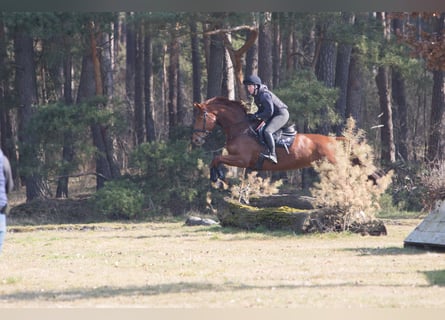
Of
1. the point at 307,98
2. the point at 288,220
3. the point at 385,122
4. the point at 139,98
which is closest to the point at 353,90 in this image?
the point at 385,122

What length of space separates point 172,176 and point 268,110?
352 inches

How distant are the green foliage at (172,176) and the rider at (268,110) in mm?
7386

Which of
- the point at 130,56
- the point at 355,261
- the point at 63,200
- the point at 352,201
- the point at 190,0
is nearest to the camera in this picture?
the point at 190,0

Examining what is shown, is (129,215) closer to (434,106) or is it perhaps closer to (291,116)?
(291,116)

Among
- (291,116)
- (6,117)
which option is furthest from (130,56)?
(291,116)

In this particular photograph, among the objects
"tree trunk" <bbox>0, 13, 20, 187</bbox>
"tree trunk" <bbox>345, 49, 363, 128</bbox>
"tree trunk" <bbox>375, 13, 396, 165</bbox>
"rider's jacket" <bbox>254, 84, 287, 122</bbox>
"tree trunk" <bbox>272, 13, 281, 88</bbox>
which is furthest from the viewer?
"tree trunk" <bbox>272, 13, 281, 88</bbox>

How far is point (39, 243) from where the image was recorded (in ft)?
63.5

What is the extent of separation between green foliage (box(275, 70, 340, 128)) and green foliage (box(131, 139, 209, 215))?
9.42ft

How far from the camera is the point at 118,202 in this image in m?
27.7

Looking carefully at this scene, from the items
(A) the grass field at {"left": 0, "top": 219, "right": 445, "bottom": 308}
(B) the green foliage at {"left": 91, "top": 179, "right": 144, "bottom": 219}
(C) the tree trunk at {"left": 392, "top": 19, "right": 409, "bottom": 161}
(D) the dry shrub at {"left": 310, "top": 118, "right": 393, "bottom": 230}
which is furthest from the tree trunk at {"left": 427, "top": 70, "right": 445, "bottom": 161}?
(D) the dry shrub at {"left": 310, "top": 118, "right": 393, "bottom": 230}

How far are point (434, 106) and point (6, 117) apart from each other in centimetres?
1692

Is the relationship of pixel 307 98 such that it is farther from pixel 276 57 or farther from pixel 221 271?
pixel 276 57

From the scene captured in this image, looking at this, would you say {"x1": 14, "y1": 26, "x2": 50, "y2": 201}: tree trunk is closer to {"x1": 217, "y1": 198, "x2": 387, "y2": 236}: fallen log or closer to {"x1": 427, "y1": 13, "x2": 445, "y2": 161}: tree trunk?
{"x1": 217, "y1": 198, "x2": 387, "y2": 236}: fallen log

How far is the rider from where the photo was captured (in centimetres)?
1981
